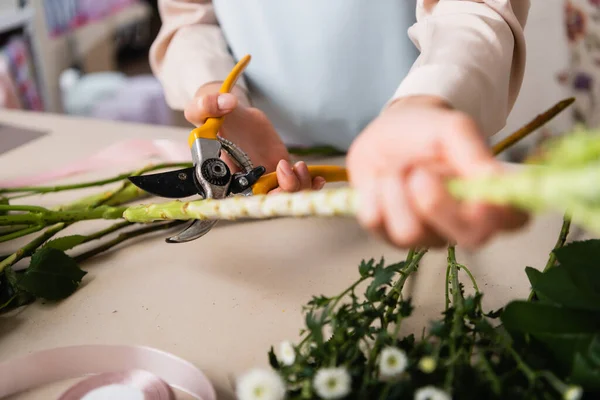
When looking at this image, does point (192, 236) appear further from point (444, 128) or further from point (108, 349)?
point (444, 128)

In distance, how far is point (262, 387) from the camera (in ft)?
0.81

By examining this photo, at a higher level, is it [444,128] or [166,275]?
[444,128]

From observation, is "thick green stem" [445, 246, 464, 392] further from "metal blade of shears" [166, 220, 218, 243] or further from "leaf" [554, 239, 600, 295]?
"metal blade of shears" [166, 220, 218, 243]

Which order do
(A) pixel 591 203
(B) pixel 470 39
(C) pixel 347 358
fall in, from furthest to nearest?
(B) pixel 470 39 → (C) pixel 347 358 → (A) pixel 591 203

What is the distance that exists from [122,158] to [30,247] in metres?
0.22

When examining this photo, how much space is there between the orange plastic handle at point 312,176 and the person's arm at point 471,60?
12cm

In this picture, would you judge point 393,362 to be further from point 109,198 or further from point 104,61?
point 104,61

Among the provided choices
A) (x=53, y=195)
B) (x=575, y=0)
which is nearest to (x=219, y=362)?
(x=53, y=195)

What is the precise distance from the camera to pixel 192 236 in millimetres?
452

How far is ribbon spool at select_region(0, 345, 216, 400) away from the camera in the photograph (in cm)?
36

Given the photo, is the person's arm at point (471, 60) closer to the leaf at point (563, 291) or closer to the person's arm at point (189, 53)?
the leaf at point (563, 291)

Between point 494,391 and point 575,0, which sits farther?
point 575,0

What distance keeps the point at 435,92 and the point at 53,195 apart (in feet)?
1.42

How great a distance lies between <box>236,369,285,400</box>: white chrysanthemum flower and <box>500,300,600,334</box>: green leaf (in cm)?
13
